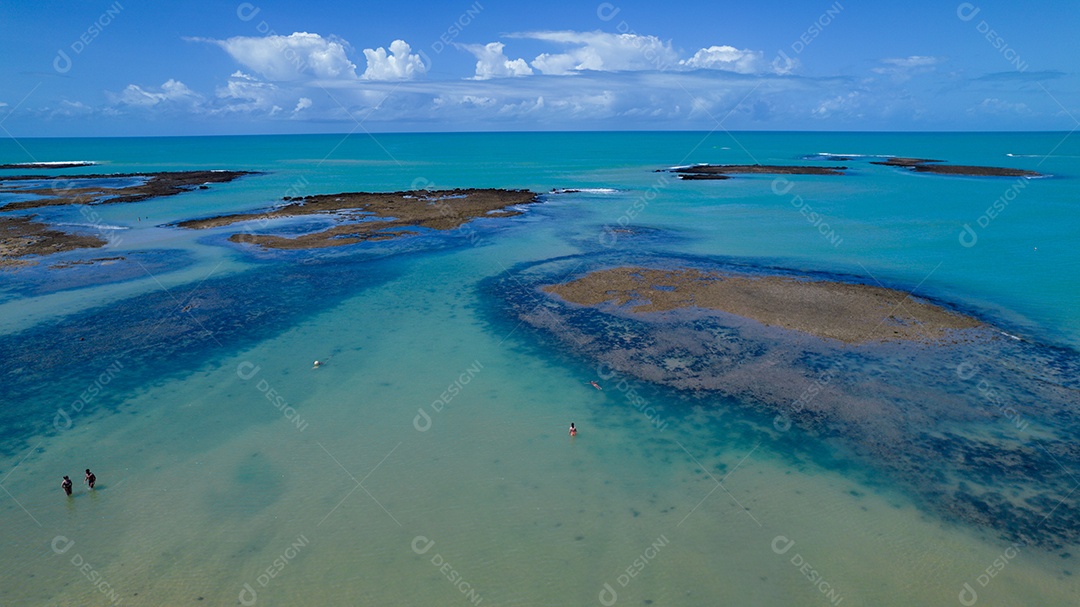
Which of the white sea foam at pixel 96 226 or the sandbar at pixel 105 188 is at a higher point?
the white sea foam at pixel 96 226

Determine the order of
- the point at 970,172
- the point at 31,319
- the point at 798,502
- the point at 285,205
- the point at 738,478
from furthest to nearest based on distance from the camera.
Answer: the point at 970,172 < the point at 285,205 < the point at 31,319 < the point at 738,478 < the point at 798,502

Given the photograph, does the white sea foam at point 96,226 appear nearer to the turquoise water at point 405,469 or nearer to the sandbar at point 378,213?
the sandbar at point 378,213

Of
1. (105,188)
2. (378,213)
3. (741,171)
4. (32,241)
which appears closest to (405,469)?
(378,213)

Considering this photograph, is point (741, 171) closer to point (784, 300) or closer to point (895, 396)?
point (784, 300)

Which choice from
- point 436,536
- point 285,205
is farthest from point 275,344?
point 285,205

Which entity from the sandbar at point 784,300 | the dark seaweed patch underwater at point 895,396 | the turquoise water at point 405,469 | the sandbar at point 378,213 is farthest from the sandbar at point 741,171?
the dark seaweed patch underwater at point 895,396

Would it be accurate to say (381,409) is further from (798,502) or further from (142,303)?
(142,303)

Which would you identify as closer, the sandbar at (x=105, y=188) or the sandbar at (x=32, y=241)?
the sandbar at (x=32, y=241)

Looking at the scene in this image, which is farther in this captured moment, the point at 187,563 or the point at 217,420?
the point at 217,420
